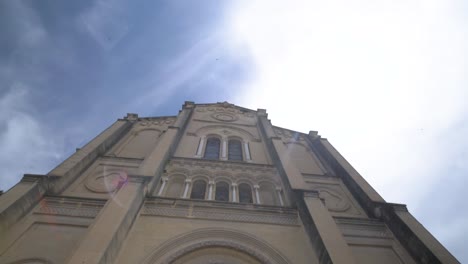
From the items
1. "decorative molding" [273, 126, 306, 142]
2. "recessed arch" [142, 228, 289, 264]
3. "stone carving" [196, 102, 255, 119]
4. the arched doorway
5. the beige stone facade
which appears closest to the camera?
the beige stone facade

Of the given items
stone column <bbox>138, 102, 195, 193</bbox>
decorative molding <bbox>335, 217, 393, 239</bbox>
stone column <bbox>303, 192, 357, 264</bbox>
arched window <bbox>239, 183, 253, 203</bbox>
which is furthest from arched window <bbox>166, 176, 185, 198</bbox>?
decorative molding <bbox>335, 217, 393, 239</bbox>

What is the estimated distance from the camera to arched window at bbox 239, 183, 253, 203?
33.0 feet

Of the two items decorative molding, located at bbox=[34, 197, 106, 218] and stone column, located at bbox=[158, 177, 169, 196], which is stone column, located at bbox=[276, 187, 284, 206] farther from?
decorative molding, located at bbox=[34, 197, 106, 218]

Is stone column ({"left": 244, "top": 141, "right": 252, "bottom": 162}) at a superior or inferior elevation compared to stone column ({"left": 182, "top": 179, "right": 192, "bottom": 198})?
superior

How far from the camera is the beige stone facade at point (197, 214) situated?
6723mm

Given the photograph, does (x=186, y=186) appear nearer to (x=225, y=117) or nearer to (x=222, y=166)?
(x=222, y=166)

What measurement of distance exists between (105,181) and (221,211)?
455 cm

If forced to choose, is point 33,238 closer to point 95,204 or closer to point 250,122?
point 95,204

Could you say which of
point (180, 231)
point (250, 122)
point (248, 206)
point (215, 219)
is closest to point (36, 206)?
point (180, 231)

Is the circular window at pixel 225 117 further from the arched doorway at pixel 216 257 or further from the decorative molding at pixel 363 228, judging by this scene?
the arched doorway at pixel 216 257

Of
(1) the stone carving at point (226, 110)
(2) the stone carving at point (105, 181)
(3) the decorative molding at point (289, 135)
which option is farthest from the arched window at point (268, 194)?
(1) the stone carving at point (226, 110)

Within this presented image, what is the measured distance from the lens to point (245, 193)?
34.2ft

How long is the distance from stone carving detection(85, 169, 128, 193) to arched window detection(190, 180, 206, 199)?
241 centimetres

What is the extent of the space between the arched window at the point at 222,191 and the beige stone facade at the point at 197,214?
0.14 ft
